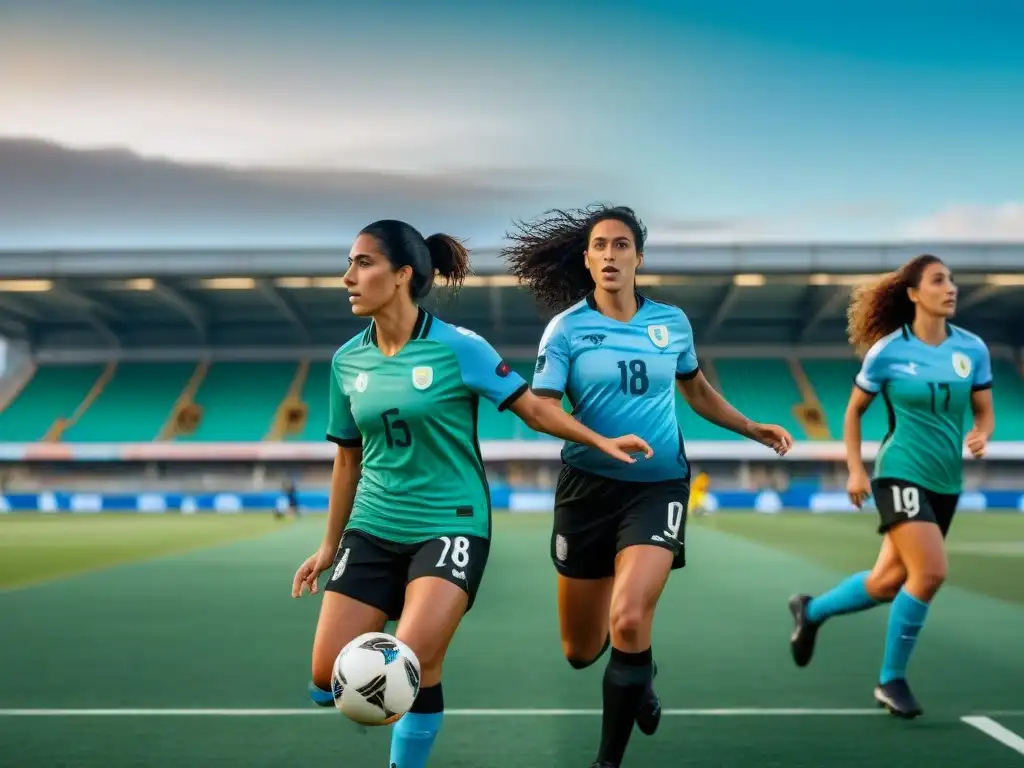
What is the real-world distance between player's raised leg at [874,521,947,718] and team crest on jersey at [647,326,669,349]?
6.15 ft

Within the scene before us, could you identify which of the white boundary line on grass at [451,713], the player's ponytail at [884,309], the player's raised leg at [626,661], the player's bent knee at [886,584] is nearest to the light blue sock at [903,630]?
the player's bent knee at [886,584]

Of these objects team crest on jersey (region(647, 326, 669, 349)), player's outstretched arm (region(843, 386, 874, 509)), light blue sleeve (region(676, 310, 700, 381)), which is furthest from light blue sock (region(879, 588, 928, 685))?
team crest on jersey (region(647, 326, 669, 349))

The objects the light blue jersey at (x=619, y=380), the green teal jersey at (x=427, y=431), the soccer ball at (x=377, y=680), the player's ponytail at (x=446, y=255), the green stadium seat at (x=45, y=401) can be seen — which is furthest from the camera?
the green stadium seat at (x=45, y=401)

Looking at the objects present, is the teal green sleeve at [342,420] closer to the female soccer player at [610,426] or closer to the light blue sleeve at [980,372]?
the female soccer player at [610,426]

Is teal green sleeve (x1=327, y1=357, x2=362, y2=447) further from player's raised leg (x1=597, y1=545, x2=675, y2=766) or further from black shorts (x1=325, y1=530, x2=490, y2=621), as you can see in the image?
player's raised leg (x1=597, y1=545, x2=675, y2=766)

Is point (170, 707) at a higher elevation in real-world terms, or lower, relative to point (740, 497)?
higher

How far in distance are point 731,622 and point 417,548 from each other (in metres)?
6.81

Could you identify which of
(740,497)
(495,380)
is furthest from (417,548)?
(740,497)

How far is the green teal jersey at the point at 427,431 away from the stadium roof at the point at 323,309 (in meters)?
36.9

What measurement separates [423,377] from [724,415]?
186 centimetres

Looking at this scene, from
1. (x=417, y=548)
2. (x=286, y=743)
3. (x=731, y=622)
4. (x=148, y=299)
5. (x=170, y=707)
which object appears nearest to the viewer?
(x=417, y=548)

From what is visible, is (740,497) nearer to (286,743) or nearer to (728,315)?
(728,315)

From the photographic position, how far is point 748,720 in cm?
574

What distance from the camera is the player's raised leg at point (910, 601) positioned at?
566 centimetres
